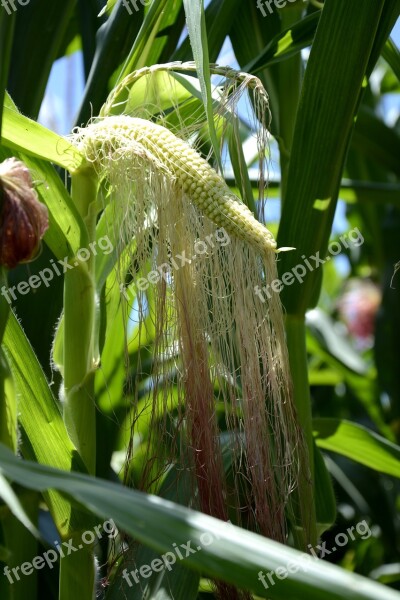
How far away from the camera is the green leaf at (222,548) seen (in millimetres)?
457

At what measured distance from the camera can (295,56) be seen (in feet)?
3.55

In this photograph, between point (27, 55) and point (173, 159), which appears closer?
point (173, 159)

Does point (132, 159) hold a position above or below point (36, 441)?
above

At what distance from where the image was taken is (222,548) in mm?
478

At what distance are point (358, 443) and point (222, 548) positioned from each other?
707 millimetres

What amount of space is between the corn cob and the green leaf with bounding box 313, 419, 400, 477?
48cm

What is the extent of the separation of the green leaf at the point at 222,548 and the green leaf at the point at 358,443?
0.63 metres

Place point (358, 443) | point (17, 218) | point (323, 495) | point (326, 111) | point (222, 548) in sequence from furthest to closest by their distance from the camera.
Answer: point (358, 443), point (323, 495), point (326, 111), point (17, 218), point (222, 548)

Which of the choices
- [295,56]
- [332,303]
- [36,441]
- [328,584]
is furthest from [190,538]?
[332,303]

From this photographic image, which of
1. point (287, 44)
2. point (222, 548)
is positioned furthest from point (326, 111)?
point (222, 548)

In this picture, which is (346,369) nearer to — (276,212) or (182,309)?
(276,212)

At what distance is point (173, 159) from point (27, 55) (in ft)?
1.64

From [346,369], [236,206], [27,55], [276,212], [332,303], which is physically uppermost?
[27,55]

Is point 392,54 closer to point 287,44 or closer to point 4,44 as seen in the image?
point 287,44
